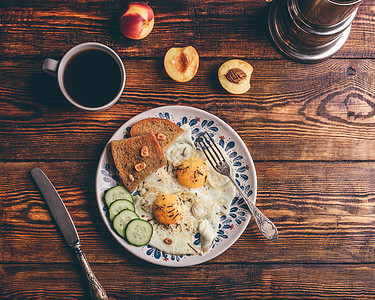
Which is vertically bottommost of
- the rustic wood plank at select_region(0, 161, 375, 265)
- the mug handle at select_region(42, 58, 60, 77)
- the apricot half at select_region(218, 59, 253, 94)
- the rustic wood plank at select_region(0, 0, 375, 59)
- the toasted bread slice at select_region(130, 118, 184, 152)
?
the rustic wood plank at select_region(0, 161, 375, 265)

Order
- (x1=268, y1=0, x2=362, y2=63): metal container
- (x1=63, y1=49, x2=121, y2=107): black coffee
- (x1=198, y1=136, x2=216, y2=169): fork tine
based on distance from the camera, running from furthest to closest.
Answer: (x1=198, y1=136, x2=216, y2=169): fork tine < (x1=63, y1=49, x2=121, y2=107): black coffee < (x1=268, y1=0, x2=362, y2=63): metal container

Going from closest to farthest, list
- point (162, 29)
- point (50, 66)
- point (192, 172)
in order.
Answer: point (50, 66), point (192, 172), point (162, 29)

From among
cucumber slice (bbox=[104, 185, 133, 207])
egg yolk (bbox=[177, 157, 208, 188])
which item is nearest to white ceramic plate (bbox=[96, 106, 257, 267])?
cucumber slice (bbox=[104, 185, 133, 207])

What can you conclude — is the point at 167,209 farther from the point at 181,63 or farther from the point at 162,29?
the point at 162,29

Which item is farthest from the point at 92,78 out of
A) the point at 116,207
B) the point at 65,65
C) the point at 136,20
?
the point at 116,207

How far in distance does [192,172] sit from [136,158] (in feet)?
0.89

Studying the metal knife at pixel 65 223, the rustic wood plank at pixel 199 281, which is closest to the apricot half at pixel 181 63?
the metal knife at pixel 65 223

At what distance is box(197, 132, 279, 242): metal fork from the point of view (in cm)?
152

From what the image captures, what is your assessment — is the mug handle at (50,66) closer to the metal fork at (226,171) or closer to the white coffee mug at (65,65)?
the white coffee mug at (65,65)

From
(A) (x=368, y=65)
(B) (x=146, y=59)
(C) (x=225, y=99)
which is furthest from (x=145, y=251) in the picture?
(A) (x=368, y=65)

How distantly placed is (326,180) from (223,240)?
603 millimetres

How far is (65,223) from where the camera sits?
1.55 metres

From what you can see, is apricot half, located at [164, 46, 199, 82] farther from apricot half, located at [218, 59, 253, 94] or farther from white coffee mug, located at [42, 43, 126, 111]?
white coffee mug, located at [42, 43, 126, 111]

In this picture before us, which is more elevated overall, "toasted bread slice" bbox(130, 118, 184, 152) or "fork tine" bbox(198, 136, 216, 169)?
"toasted bread slice" bbox(130, 118, 184, 152)
